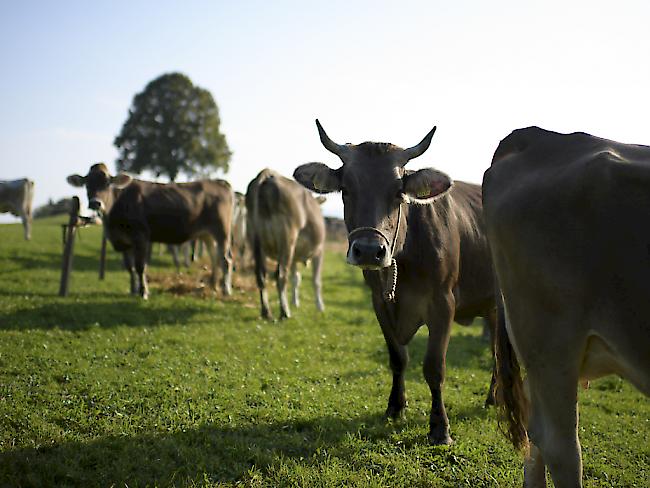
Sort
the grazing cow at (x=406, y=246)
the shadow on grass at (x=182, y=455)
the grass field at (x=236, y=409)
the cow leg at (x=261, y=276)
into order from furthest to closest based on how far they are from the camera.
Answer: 1. the cow leg at (x=261, y=276)
2. the grazing cow at (x=406, y=246)
3. the grass field at (x=236, y=409)
4. the shadow on grass at (x=182, y=455)

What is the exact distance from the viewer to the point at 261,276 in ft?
39.2

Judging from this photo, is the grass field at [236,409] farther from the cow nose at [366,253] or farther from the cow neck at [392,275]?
the cow nose at [366,253]

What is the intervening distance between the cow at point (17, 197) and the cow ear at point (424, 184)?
843 inches

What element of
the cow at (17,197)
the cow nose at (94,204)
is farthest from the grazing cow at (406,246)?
the cow at (17,197)

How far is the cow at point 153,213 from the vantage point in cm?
1316

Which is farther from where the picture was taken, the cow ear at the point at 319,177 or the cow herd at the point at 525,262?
the cow ear at the point at 319,177

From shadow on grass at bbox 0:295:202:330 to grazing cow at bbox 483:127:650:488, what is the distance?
836 cm

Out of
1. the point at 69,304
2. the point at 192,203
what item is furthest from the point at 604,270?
the point at 192,203

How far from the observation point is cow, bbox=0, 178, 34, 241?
22.4 meters

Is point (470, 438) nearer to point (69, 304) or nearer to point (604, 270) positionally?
point (604, 270)

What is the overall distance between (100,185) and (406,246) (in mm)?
9827

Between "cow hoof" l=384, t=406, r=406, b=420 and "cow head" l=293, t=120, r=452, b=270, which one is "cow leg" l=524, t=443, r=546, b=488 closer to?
"cow head" l=293, t=120, r=452, b=270

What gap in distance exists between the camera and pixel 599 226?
9.06 ft

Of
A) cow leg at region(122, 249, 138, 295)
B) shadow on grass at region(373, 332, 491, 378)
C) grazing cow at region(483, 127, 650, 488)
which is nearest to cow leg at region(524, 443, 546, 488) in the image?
grazing cow at region(483, 127, 650, 488)
